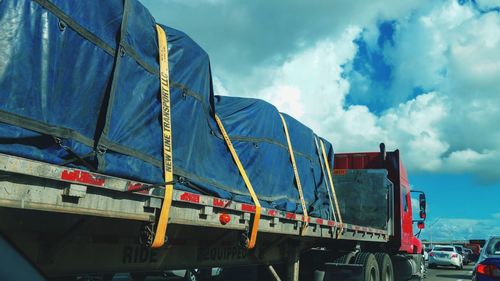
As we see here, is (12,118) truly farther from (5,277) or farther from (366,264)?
(366,264)

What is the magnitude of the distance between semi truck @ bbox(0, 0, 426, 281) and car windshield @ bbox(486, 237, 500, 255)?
2.33 metres

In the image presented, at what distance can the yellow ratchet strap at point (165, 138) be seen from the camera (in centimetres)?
396

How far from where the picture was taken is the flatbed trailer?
2979 millimetres

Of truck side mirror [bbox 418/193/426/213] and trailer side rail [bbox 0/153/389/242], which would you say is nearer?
trailer side rail [bbox 0/153/389/242]

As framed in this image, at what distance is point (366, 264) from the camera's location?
9352 mm

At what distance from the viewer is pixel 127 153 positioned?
160 inches

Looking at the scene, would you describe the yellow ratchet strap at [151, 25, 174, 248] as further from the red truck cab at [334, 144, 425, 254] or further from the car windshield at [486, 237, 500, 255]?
the red truck cab at [334, 144, 425, 254]

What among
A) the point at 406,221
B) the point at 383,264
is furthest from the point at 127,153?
the point at 406,221

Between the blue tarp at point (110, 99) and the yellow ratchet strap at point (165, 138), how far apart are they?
0.06 m

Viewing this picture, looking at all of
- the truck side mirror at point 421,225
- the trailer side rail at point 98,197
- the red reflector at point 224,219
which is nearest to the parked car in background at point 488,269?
the trailer side rail at point 98,197

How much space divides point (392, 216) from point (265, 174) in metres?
5.91

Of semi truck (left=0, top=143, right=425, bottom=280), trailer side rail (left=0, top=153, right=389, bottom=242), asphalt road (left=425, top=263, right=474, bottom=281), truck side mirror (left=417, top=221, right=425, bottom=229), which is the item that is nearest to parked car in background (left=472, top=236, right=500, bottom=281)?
semi truck (left=0, top=143, right=425, bottom=280)

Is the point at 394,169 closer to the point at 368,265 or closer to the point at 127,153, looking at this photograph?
the point at 368,265

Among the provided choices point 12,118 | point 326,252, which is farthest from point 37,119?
point 326,252
